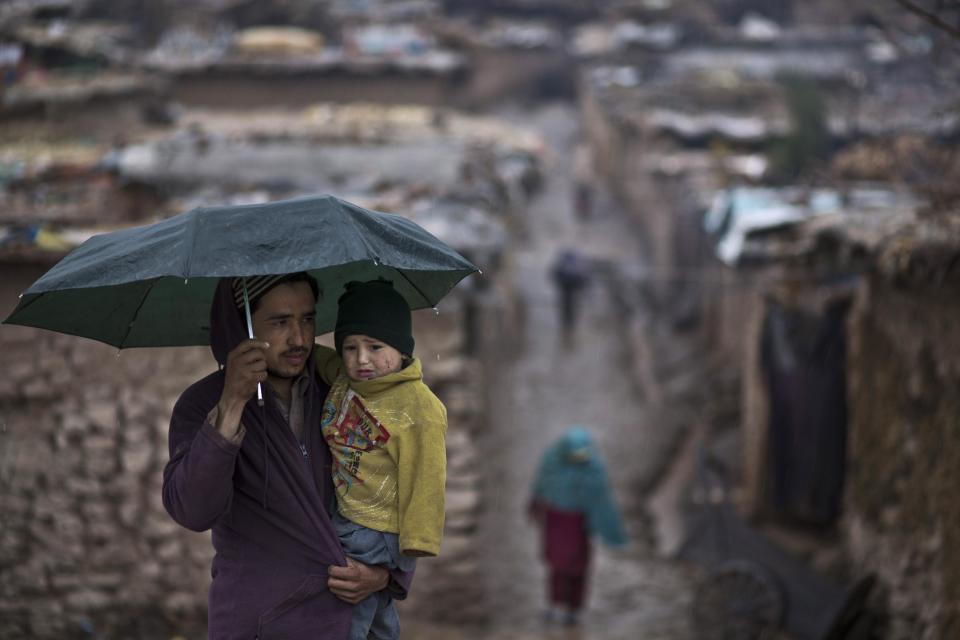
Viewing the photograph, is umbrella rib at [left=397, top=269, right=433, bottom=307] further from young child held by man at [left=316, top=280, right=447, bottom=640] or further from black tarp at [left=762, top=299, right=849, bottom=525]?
black tarp at [left=762, top=299, right=849, bottom=525]

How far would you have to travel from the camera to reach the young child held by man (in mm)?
2621

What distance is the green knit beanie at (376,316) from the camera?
2.65 m

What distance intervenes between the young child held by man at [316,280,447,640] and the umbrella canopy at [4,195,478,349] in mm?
165

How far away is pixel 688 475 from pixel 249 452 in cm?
847

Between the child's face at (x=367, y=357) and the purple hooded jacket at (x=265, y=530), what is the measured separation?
21 cm

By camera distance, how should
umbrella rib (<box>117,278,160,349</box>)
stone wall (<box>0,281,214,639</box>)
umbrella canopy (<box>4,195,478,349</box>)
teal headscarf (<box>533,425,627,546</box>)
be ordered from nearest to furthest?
umbrella canopy (<box>4,195,478,349</box>) → umbrella rib (<box>117,278,160,349</box>) → stone wall (<box>0,281,214,639</box>) → teal headscarf (<box>533,425,627,546</box>)

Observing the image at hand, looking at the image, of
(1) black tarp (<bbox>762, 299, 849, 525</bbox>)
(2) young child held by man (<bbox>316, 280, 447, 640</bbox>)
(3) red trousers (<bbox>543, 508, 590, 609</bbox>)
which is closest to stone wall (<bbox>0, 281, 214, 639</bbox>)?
(3) red trousers (<bbox>543, 508, 590, 609</bbox>)

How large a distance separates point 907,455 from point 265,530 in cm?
445

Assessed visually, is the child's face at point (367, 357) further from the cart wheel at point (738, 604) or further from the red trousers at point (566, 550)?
the red trousers at point (566, 550)

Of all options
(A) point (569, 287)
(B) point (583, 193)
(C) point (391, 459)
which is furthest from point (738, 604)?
(B) point (583, 193)

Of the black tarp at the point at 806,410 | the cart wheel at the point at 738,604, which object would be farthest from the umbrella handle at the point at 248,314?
the black tarp at the point at 806,410

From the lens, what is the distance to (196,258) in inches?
95.0

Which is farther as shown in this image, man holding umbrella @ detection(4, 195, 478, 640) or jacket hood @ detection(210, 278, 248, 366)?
jacket hood @ detection(210, 278, 248, 366)

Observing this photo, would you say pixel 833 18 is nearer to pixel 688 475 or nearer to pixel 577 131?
pixel 577 131
